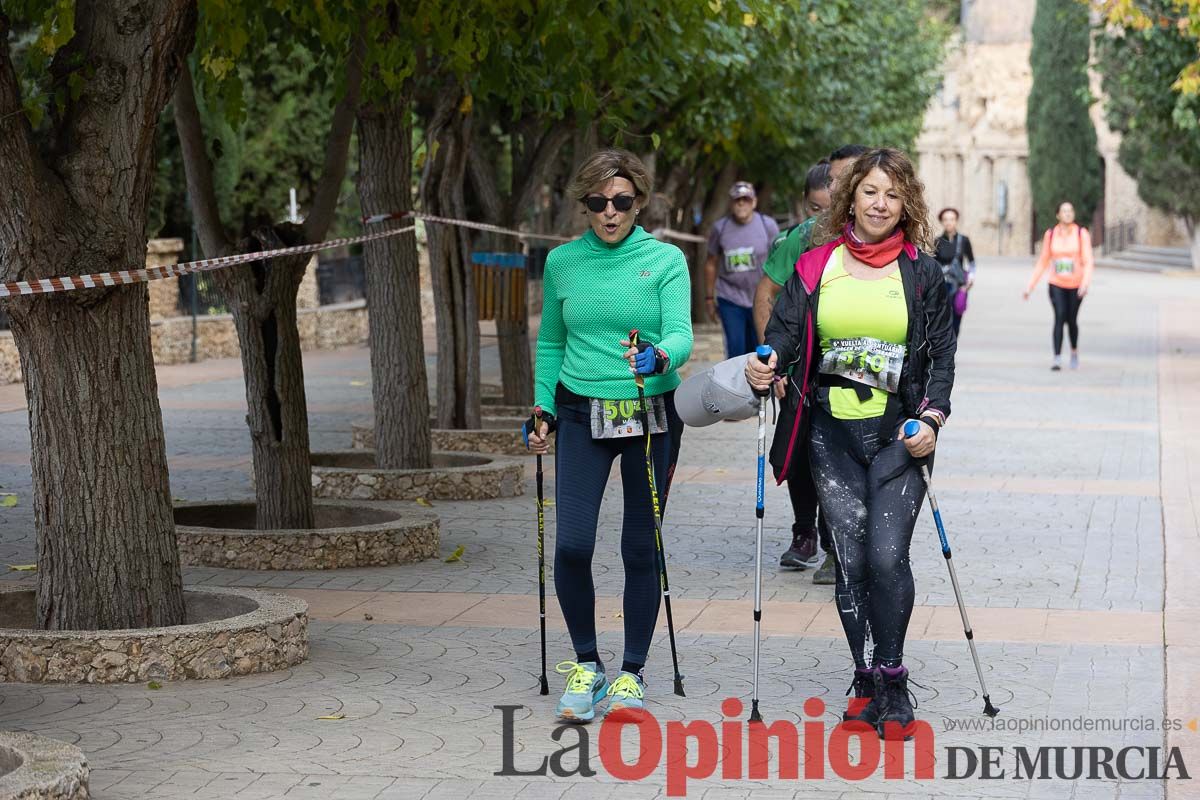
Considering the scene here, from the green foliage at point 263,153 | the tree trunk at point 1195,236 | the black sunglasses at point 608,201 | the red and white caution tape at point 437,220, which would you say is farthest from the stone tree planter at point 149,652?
the tree trunk at point 1195,236

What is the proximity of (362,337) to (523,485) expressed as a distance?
55.0 feet

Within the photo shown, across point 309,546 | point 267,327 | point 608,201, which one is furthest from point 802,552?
point 608,201

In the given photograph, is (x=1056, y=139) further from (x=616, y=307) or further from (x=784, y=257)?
(x=616, y=307)

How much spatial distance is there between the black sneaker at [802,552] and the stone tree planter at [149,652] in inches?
119

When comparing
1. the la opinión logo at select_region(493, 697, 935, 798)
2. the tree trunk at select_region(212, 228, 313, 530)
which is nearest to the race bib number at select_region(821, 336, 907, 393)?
the la opinión logo at select_region(493, 697, 935, 798)

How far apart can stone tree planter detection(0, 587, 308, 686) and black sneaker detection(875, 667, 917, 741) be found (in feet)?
7.29

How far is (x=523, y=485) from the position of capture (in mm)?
12109

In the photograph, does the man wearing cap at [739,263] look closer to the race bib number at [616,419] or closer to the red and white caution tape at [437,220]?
the red and white caution tape at [437,220]

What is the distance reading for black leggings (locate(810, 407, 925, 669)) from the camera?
6051mm

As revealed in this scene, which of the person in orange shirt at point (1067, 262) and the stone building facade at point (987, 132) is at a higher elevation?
the stone building facade at point (987, 132)

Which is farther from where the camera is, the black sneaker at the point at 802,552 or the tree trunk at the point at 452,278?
the tree trunk at the point at 452,278

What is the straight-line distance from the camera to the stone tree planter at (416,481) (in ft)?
37.5

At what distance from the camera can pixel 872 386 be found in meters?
6.09

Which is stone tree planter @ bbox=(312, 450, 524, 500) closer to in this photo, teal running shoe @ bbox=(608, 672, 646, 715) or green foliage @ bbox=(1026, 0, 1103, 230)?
teal running shoe @ bbox=(608, 672, 646, 715)
